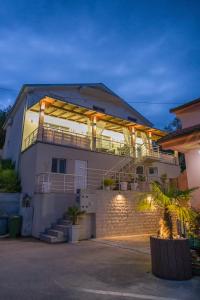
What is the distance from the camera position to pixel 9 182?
1403cm

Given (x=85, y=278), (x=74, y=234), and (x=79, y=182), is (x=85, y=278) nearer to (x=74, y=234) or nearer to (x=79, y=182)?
(x=74, y=234)

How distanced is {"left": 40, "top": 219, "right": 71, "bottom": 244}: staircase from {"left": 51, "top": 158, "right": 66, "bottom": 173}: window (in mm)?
3722

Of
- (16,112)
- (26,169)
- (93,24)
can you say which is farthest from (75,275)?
(93,24)

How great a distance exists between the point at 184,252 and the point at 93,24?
49073mm

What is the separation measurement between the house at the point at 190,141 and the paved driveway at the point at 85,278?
256 centimetres

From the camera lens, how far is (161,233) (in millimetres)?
4973

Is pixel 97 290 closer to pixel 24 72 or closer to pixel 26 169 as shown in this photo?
pixel 26 169

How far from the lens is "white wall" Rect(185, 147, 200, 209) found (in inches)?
243

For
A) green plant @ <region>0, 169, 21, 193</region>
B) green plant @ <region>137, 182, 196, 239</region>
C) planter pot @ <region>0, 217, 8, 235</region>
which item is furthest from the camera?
green plant @ <region>0, 169, 21, 193</region>

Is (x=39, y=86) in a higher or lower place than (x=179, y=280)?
higher

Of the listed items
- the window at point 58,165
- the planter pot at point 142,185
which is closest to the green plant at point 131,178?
the planter pot at point 142,185

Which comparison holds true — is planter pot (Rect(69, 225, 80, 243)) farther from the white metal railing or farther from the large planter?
the large planter

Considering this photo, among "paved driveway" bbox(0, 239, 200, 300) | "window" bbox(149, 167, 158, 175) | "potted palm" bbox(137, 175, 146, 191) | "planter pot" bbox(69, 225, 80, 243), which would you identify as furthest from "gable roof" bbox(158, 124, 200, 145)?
"window" bbox(149, 167, 158, 175)

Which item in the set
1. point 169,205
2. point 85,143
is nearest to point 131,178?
point 85,143
